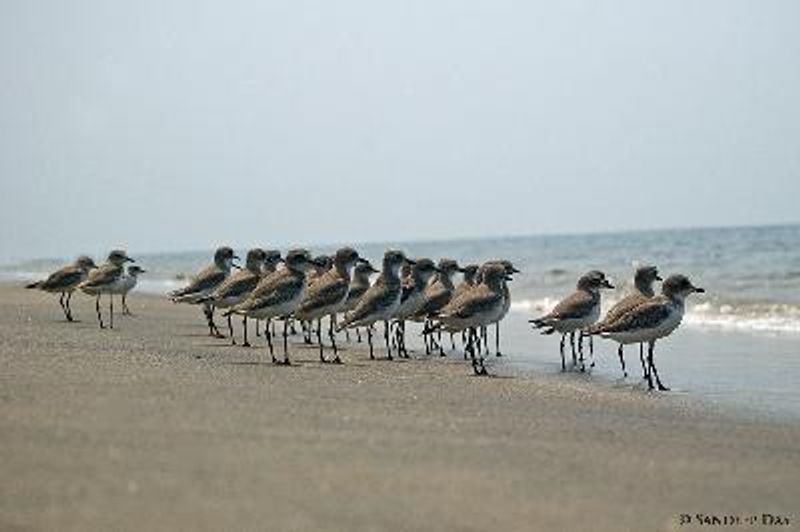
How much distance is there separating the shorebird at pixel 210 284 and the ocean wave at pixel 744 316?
8.64 m

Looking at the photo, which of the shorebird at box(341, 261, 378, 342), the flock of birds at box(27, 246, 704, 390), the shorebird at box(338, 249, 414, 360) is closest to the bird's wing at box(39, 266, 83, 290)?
the flock of birds at box(27, 246, 704, 390)

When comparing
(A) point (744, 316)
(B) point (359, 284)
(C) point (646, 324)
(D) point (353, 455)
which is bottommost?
(D) point (353, 455)

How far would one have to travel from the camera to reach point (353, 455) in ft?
23.5

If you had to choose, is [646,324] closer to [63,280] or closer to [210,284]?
[210,284]

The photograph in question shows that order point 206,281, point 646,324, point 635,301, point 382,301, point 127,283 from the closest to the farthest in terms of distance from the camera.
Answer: point 646,324
point 635,301
point 382,301
point 206,281
point 127,283

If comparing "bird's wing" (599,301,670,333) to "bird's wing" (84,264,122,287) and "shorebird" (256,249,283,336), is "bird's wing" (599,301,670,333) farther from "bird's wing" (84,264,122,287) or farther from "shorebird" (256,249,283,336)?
"bird's wing" (84,264,122,287)

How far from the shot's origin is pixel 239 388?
1012 cm

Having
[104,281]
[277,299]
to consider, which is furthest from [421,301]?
[104,281]

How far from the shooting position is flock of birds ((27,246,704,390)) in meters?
14.2

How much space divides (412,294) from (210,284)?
142 inches

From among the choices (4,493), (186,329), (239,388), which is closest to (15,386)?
(239,388)

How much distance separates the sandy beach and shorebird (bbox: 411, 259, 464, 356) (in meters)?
5.05

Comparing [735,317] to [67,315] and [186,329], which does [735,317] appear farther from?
[67,315]

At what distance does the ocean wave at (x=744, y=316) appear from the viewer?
2123cm
